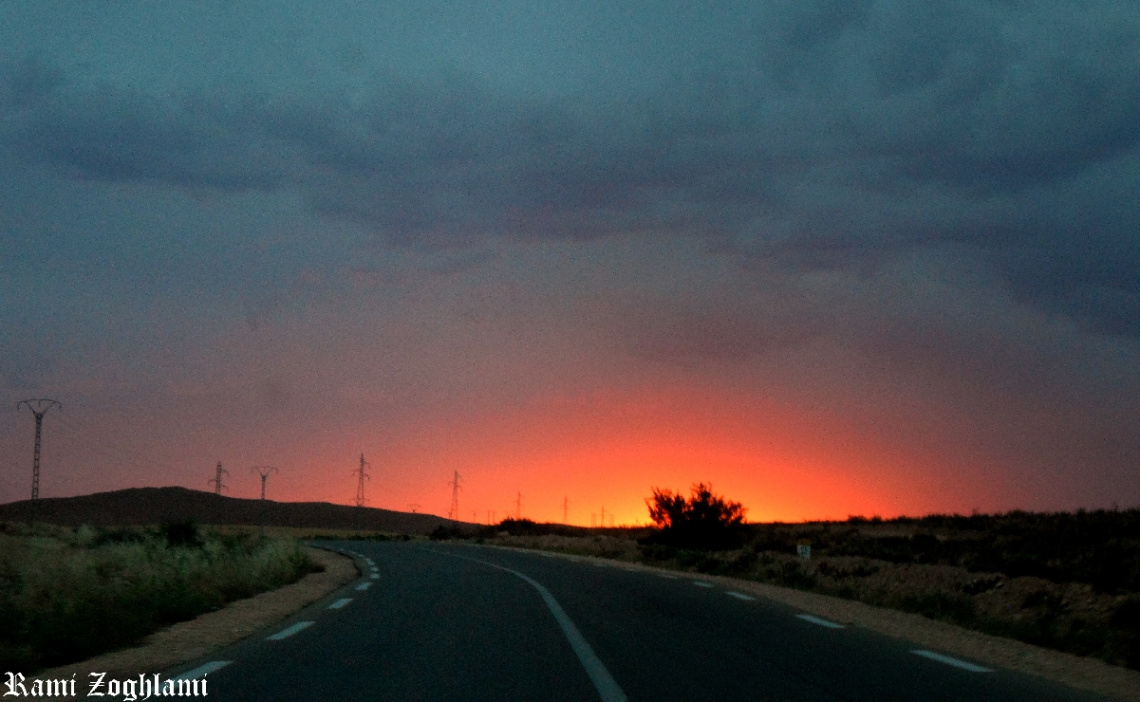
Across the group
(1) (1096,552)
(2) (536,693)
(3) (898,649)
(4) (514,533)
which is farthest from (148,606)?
(4) (514,533)

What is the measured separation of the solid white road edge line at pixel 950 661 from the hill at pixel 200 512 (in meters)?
123

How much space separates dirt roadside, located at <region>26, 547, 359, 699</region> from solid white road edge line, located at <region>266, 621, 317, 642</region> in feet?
1.30

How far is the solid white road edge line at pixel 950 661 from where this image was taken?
31.6 feet

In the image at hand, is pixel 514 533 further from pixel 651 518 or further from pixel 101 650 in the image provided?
pixel 101 650

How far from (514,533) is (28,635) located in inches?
2370

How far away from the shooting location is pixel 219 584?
16875 millimetres

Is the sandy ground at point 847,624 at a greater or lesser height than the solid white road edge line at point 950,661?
lesser

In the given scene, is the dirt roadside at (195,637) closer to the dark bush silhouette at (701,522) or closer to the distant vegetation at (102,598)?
the distant vegetation at (102,598)

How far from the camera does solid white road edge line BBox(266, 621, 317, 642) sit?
445 inches

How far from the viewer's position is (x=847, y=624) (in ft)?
43.3

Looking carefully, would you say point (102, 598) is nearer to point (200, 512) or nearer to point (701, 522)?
point (701, 522)

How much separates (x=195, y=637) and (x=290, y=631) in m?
1.08

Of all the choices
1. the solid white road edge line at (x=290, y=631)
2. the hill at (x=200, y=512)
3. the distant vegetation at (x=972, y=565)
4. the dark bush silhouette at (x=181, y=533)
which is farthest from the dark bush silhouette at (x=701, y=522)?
the hill at (x=200, y=512)

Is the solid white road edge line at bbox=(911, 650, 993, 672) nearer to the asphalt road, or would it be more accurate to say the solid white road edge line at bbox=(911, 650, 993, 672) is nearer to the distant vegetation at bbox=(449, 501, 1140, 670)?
the asphalt road
